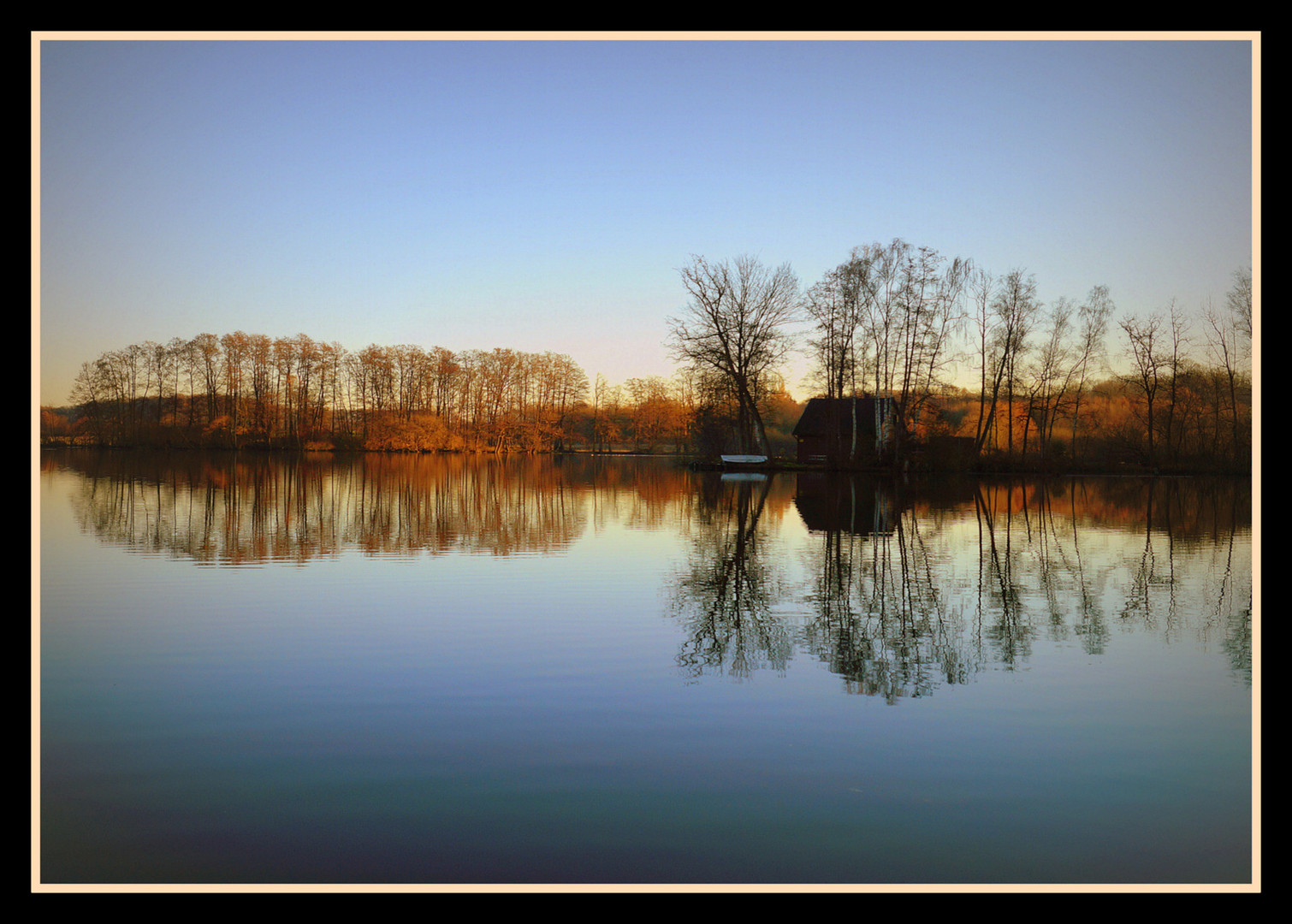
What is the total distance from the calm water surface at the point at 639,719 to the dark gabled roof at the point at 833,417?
39.1 m

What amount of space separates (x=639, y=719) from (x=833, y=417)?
162 ft

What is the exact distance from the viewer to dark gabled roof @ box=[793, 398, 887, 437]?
173ft

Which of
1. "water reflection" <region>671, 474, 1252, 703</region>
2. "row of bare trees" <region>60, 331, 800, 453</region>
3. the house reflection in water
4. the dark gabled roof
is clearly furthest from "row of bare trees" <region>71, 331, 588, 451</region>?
"water reflection" <region>671, 474, 1252, 703</region>

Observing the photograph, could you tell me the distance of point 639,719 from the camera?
6.00 metres

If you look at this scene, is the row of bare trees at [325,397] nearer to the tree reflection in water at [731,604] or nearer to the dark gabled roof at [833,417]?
the dark gabled roof at [833,417]

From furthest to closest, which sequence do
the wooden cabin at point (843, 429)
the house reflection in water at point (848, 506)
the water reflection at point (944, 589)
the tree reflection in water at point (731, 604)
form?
the wooden cabin at point (843, 429) → the house reflection in water at point (848, 506) → the water reflection at point (944, 589) → the tree reflection in water at point (731, 604)

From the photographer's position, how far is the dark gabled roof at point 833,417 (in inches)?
2080

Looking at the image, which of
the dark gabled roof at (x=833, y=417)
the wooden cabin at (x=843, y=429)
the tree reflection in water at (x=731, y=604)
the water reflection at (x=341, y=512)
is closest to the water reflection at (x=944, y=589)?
the tree reflection in water at (x=731, y=604)

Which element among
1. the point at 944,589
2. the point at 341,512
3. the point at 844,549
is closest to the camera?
the point at 944,589

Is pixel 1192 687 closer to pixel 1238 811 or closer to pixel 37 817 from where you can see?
pixel 1238 811

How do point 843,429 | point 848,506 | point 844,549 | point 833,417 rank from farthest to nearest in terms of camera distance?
1. point 843,429
2. point 833,417
3. point 848,506
4. point 844,549

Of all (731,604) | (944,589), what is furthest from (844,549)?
(731,604)

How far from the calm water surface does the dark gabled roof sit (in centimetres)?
3909

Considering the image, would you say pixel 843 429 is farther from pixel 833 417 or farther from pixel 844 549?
pixel 844 549
